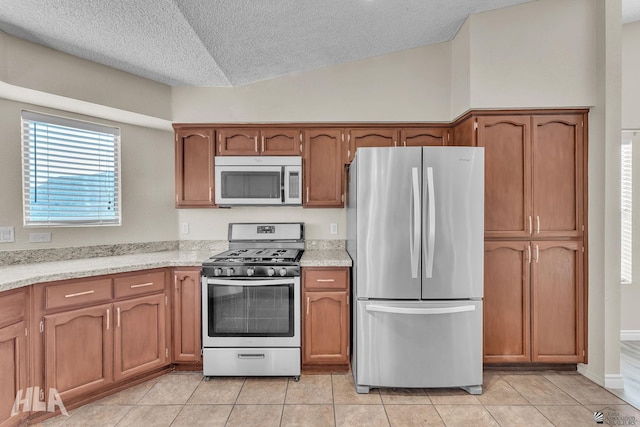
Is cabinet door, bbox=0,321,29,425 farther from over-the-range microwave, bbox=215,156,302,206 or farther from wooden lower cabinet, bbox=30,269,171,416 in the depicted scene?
over-the-range microwave, bbox=215,156,302,206

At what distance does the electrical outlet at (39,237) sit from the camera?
250cm

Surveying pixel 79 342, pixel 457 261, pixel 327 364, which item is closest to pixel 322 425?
pixel 327 364

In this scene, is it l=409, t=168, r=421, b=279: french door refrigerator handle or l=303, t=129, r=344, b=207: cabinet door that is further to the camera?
l=303, t=129, r=344, b=207: cabinet door

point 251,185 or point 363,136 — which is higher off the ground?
point 363,136

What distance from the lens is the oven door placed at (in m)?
2.50

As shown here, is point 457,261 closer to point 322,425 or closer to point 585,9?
point 322,425

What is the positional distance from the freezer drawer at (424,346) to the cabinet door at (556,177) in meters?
0.97

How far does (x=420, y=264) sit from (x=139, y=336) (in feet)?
7.17

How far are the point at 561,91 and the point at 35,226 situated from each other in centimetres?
432

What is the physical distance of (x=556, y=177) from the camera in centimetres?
256

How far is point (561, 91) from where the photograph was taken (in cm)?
252

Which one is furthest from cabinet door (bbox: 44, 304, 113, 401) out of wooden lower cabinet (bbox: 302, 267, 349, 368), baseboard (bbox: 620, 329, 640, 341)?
baseboard (bbox: 620, 329, 640, 341)

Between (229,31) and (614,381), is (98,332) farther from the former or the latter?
(614,381)

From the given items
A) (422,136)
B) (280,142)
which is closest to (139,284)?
(280,142)
